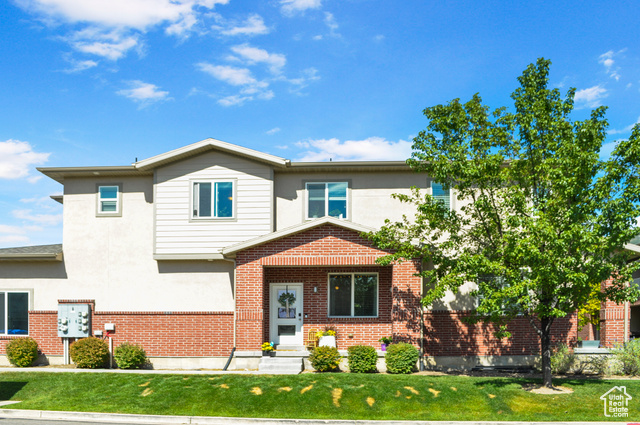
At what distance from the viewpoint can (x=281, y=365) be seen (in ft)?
61.7

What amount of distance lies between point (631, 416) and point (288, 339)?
1126 cm

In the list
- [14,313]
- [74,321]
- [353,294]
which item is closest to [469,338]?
[353,294]

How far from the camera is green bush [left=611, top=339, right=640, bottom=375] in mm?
17609

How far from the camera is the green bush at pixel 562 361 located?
18.3 m

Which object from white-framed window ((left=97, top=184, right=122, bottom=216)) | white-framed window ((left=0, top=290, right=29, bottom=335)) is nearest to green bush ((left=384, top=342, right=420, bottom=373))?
white-framed window ((left=97, top=184, right=122, bottom=216))

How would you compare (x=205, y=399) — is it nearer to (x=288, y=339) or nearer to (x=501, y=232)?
(x=288, y=339)

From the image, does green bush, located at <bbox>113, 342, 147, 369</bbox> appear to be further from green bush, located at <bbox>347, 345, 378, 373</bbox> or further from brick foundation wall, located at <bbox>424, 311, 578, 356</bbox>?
brick foundation wall, located at <bbox>424, 311, 578, 356</bbox>

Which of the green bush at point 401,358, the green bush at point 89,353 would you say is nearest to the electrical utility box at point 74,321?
the green bush at point 89,353

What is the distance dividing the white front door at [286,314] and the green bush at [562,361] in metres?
8.51

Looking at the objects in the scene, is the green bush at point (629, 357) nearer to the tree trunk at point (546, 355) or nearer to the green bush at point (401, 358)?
the tree trunk at point (546, 355)

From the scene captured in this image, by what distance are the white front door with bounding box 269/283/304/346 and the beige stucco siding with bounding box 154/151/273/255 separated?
90.2 inches

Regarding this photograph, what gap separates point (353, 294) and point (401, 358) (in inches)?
141

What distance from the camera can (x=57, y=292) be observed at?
72.8ft

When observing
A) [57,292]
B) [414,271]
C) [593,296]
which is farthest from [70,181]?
[593,296]
